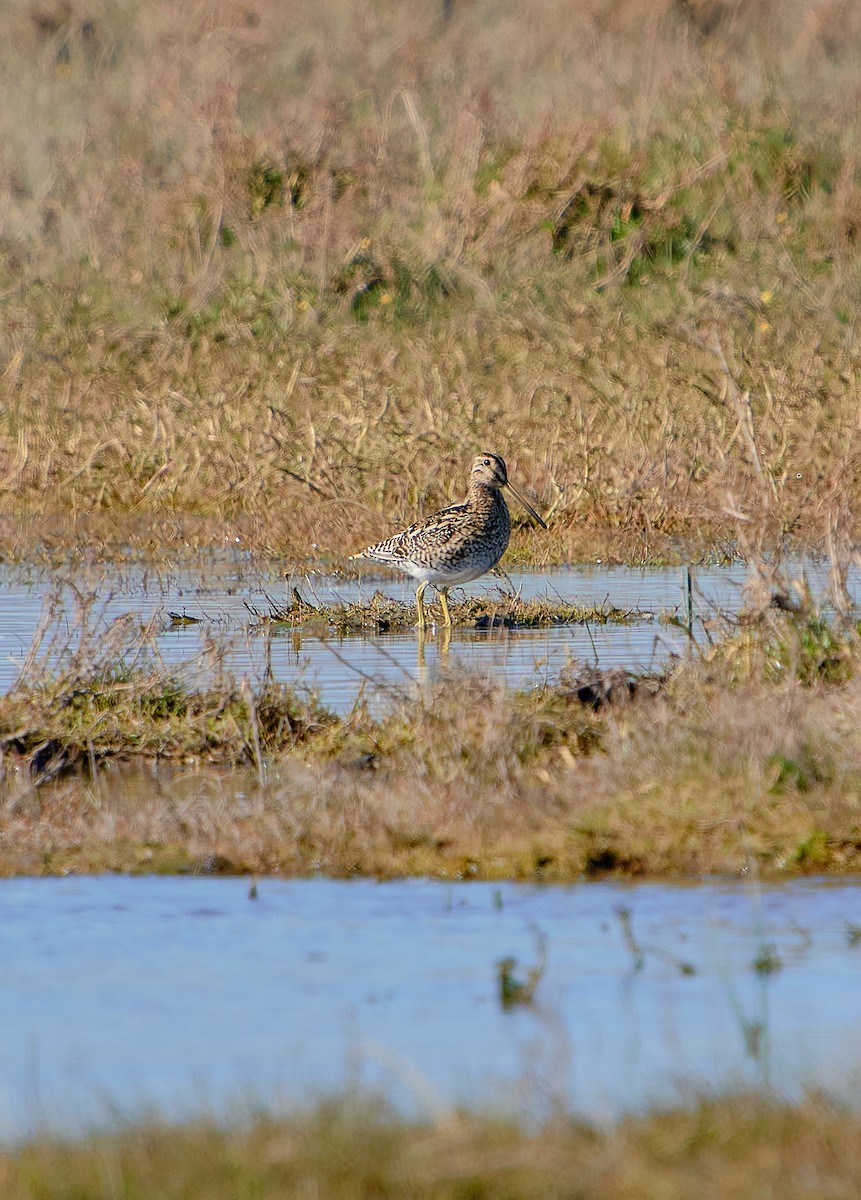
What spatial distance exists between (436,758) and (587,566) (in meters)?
7.81

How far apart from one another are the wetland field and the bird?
0.25 meters

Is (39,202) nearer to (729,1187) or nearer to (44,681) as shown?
(44,681)

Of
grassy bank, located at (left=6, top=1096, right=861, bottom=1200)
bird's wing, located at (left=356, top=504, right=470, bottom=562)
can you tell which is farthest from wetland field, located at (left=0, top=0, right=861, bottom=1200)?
bird's wing, located at (left=356, top=504, right=470, bottom=562)

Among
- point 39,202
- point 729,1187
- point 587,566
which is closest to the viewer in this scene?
point 729,1187

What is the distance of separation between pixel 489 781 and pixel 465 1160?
3.42 meters

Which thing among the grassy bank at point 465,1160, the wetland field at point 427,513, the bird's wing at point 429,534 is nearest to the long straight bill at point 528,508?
the wetland field at point 427,513

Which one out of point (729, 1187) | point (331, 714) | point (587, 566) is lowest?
point (587, 566)

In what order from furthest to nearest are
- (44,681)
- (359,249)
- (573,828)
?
(359,249)
(44,681)
(573,828)

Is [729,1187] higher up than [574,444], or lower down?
higher up

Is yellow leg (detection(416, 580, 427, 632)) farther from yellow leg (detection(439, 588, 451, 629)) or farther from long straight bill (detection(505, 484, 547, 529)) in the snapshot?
long straight bill (detection(505, 484, 547, 529))

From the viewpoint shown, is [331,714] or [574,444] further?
[574,444]

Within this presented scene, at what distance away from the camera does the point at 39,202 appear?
2450 centimetres

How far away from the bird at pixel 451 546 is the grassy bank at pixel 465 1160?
8.21 meters

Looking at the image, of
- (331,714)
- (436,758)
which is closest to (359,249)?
(331,714)
